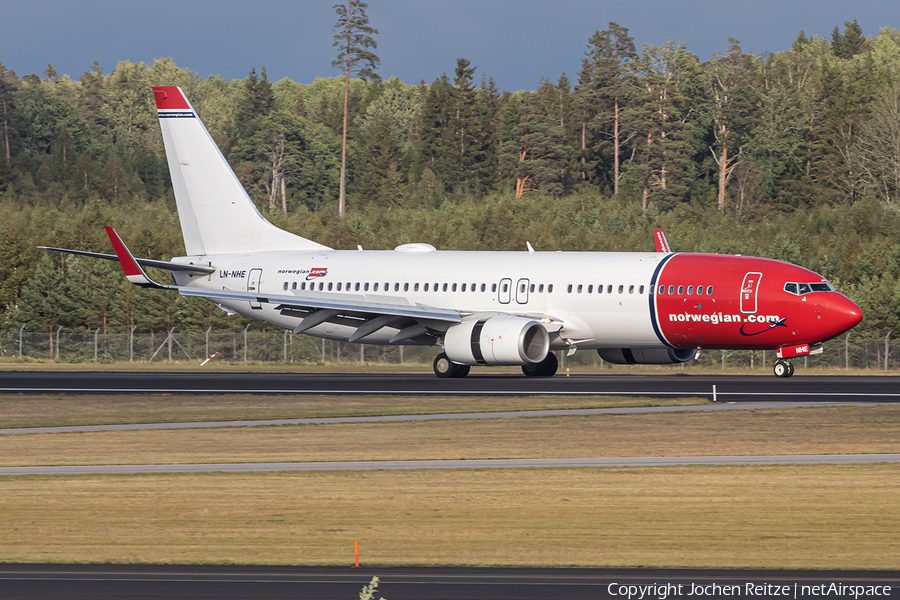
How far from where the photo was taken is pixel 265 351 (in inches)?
2618

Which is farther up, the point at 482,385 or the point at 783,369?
the point at 783,369

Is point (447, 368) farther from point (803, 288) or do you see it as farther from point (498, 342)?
point (803, 288)

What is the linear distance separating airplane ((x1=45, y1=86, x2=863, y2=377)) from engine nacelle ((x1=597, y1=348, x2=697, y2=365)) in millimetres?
56

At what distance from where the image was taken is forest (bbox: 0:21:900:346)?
261ft

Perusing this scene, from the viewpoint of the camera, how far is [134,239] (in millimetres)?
86938

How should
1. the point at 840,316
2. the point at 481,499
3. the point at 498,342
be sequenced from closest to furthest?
the point at 481,499 → the point at 840,316 → the point at 498,342

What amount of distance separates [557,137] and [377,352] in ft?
271

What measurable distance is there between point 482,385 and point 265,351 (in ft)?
90.0

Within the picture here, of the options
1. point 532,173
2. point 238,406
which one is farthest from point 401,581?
point 532,173

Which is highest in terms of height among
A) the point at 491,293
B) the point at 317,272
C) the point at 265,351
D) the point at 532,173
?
the point at 532,173

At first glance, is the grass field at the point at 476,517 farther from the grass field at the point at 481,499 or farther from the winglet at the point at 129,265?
the winglet at the point at 129,265

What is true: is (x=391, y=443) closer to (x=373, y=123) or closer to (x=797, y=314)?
(x=797, y=314)

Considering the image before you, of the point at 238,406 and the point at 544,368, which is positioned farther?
the point at 544,368

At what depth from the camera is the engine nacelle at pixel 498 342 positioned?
1642 inches
